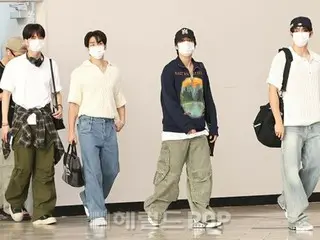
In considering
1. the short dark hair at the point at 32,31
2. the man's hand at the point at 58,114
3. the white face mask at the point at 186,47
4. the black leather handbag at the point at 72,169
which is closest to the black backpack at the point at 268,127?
the white face mask at the point at 186,47

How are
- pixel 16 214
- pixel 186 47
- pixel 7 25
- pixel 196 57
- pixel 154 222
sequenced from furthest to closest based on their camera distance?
pixel 7 25 < pixel 196 57 < pixel 16 214 < pixel 154 222 < pixel 186 47

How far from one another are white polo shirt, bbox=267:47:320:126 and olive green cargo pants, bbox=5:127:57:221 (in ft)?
6.94

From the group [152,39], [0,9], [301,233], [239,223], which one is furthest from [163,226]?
[0,9]

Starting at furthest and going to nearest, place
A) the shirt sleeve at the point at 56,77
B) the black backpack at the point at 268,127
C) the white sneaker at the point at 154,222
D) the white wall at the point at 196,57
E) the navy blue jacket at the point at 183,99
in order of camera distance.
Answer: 1. the white wall at the point at 196,57
2. the shirt sleeve at the point at 56,77
3. the white sneaker at the point at 154,222
4. the navy blue jacket at the point at 183,99
5. the black backpack at the point at 268,127

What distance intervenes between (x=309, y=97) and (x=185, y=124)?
99 centimetres

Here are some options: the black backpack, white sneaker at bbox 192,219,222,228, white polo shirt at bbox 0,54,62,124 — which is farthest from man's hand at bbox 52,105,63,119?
the black backpack

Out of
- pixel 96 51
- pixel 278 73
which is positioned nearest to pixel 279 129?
pixel 278 73

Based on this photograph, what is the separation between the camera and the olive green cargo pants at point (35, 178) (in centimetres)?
780

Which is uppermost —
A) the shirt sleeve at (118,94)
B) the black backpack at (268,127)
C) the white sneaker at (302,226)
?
Result: the shirt sleeve at (118,94)

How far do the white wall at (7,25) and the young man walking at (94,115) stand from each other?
1393 millimetres

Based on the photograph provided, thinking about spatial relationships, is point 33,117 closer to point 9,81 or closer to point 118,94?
point 9,81

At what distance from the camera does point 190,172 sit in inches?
291

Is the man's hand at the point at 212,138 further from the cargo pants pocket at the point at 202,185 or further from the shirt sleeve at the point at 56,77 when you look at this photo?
the shirt sleeve at the point at 56,77

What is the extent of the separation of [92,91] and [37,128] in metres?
0.58
